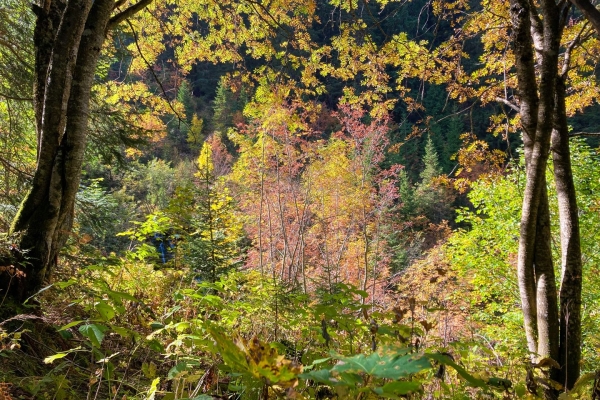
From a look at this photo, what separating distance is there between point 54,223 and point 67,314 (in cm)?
51

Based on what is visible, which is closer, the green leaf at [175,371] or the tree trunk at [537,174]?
the green leaf at [175,371]

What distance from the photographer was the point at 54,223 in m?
2.06

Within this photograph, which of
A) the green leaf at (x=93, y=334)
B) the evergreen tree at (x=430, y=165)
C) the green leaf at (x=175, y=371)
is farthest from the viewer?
the evergreen tree at (x=430, y=165)

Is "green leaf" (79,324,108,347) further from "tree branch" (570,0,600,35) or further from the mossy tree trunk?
"tree branch" (570,0,600,35)

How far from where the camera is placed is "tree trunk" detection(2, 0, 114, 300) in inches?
78.5

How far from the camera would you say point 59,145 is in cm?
212

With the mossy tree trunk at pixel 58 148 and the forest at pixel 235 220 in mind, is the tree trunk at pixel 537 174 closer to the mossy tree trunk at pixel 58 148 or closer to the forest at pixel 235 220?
the forest at pixel 235 220

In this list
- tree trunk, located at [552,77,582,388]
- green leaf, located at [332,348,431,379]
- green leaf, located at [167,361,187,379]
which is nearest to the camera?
green leaf, located at [332,348,431,379]

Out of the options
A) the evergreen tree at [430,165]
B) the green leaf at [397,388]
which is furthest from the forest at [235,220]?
the evergreen tree at [430,165]

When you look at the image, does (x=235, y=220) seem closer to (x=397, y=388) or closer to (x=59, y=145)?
(x=59, y=145)

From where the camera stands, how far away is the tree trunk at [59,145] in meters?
1.99

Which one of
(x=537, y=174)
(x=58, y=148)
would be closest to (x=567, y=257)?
(x=537, y=174)

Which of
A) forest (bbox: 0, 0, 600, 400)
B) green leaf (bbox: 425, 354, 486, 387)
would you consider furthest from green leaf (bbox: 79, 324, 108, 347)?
green leaf (bbox: 425, 354, 486, 387)

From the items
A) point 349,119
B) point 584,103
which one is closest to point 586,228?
point 584,103
